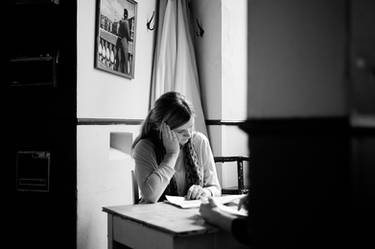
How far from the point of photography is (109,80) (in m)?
2.62

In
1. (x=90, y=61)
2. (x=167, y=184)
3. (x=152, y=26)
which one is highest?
(x=152, y=26)

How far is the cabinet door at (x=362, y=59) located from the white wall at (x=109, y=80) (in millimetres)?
1843

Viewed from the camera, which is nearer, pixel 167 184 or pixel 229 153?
pixel 167 184

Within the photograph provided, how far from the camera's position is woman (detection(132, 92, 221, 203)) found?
2.23 metres

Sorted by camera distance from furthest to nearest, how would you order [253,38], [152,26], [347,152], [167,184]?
[152,26]
[167,184]
[253,38]
[347,152]

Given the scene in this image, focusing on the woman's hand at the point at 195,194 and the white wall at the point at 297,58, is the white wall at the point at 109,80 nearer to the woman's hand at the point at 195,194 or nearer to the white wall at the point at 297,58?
the woman's hand at the point at 195,194

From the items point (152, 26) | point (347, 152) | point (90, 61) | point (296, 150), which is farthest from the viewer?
point (152, 26)

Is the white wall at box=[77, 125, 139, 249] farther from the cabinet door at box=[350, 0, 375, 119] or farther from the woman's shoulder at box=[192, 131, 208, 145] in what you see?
the cabinet door at box=[350, 0, 375, 119]

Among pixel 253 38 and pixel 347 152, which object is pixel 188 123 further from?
pixel 347 152

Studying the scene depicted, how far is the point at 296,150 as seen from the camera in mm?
853

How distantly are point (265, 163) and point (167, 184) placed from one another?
4.54ft

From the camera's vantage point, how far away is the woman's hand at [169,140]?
7.64ft
